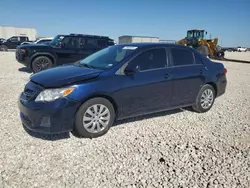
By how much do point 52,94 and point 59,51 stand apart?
245 inches

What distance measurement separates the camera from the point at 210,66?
4.95 meters

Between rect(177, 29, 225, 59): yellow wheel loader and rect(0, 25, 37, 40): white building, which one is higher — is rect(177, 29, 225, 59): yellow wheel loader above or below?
below

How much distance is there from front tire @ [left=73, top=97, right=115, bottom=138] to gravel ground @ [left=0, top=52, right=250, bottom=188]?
0.13m

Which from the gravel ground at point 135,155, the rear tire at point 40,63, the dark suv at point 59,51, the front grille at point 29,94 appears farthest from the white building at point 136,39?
the front grille at point 29,94

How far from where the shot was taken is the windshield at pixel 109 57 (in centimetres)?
383

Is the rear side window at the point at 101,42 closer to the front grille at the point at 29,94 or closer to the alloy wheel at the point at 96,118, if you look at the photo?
the front grille at the point at 29,94

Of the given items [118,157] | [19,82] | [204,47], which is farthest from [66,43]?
[204,47]

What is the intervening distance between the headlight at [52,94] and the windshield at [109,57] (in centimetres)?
92

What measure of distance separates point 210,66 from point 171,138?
2.35 metres

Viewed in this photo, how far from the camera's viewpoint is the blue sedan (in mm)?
3115

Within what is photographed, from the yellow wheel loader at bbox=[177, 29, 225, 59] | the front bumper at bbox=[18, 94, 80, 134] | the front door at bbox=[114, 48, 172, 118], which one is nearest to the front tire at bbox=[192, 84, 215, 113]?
the front door at bbox=[114, 48, 172, 118]

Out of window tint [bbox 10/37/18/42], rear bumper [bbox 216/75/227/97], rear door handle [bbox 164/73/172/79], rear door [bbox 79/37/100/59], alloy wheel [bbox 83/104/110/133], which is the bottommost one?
alloy wheel [bbox 83/104/110/133]

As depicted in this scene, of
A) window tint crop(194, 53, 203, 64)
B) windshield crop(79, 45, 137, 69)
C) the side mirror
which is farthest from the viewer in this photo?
window tint crop(194, 53, 203, 64)

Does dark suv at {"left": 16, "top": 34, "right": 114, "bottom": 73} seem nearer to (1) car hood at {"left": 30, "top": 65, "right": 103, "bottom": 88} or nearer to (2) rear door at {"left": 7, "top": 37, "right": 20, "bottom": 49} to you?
(1) car hood at {"left": 30, "top": 65, "right": 103, "bottom": 88}
